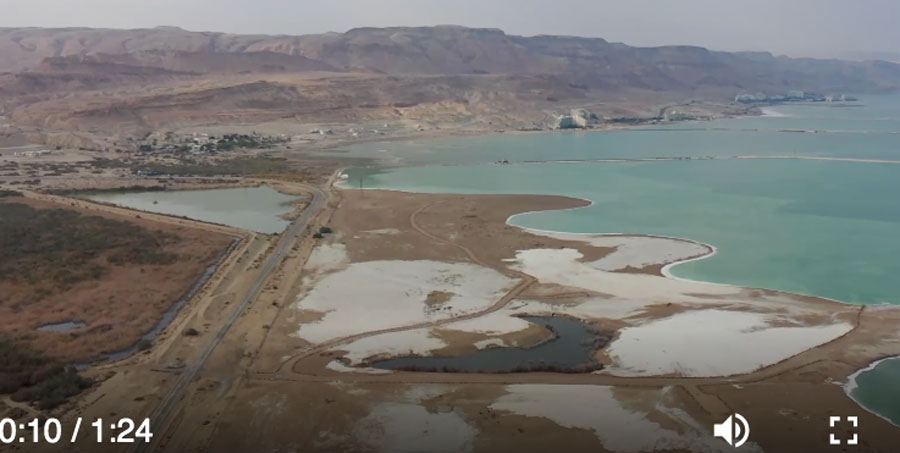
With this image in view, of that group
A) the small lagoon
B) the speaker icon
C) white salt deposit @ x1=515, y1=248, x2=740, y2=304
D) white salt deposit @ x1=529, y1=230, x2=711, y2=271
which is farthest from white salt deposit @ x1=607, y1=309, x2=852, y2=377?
the small lagoon

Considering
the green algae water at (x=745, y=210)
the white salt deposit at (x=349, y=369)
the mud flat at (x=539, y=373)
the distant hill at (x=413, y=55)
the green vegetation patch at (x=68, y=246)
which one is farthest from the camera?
the distant hill at (x=413, y=55)

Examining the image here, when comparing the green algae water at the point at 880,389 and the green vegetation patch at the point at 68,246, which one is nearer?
the green algae water at the point at 880,389

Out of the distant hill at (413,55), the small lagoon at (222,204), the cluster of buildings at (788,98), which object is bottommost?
the small lagoon at (222,204)

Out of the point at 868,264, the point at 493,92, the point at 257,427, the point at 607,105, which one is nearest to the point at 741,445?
the point at 257,427

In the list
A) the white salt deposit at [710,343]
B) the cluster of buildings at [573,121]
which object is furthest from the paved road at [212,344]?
the cluster of buildings at [573,121]

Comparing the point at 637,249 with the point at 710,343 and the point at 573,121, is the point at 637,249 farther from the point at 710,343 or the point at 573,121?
the point at 573,121

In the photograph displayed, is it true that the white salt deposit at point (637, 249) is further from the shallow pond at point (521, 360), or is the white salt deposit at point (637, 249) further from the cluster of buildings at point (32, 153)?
the cluster of buildings at point (32, 153)

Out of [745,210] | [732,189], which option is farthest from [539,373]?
[732,189]
